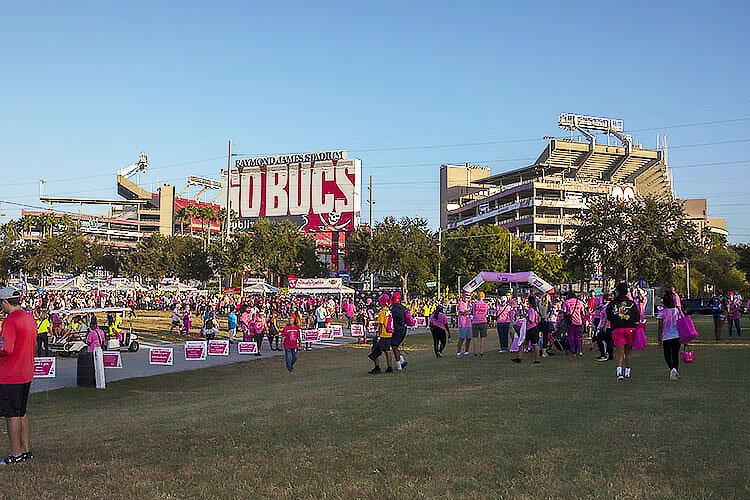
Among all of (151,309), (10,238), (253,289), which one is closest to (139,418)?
(253,289)

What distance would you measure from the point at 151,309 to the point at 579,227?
3647 cm

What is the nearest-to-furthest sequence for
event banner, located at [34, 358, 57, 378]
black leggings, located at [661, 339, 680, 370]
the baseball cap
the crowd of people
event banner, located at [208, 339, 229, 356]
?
the crowd of people
the baseball cap
black leggings, located at [661, 339, 680, 370]
event banner, located at [34, 358, 57, 378]
event banner, located at [208, 339, 229, 356]

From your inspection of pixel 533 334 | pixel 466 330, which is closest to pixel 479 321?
pixel 466 330

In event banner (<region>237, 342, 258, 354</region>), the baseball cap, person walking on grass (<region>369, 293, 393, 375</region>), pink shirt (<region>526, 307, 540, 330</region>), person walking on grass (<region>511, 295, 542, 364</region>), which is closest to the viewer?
the baseball cap

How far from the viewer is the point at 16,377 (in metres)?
7.14

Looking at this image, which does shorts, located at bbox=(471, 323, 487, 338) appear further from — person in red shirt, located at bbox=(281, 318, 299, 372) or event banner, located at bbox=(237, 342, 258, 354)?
event banner, located at bbox=(237, 342, 258, 354)

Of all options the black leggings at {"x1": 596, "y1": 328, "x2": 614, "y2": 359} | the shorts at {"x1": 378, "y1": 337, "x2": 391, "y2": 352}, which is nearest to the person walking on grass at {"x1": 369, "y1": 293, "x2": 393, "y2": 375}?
the shorts at {"x1": 378, "y1": 337, "x2": 391, "y2": 352}

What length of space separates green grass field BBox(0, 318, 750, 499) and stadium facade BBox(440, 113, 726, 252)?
306 feet

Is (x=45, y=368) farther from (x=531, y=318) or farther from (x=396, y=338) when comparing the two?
(x=531, y=318)

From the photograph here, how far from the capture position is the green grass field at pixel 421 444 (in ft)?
19.4

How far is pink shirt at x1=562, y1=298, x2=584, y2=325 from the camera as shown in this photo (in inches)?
740

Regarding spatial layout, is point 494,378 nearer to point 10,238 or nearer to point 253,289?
point 253,289

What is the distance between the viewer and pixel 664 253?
42.1 meters

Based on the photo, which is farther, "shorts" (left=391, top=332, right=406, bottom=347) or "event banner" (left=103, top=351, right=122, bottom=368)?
"event banner" (left=103, top=351, right=122, bottom=368)
